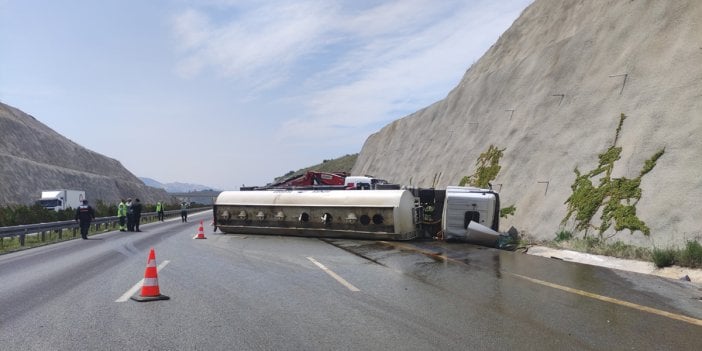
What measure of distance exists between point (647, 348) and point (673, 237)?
25.0 feet

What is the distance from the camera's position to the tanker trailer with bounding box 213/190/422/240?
53.3 ft

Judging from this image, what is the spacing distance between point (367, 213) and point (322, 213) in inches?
73.3

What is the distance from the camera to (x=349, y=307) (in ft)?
21.9

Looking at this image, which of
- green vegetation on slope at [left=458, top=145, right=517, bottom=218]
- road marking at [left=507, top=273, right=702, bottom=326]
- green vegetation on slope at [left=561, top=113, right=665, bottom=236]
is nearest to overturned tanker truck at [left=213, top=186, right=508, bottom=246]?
green vegetation on slope at [left=561, top=113, right=665, bottom=236]

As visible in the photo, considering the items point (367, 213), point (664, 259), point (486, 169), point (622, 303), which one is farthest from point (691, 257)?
point (486, 169)

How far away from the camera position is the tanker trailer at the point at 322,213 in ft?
53.3

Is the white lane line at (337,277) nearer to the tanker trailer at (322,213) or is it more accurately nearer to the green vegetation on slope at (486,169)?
the tanker trailer at (322,213)

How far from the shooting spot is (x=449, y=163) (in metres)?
30.9

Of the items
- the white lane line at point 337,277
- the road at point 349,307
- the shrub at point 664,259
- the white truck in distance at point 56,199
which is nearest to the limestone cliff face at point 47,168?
the white truck in distance at point 56,199

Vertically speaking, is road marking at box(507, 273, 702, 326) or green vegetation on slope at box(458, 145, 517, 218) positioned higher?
green vegetation on slope at box(458, 145, 517, 218)

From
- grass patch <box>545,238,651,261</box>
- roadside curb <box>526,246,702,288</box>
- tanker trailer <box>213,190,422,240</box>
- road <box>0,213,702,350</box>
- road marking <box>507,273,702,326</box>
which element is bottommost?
road <box>0,213,702,350</box>

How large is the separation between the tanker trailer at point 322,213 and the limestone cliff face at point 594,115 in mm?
4614

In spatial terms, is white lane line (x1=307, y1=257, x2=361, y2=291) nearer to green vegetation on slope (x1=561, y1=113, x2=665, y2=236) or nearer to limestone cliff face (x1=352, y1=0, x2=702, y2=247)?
limestone cliff face (x1=352, y1=0, x2=702, y2=247)

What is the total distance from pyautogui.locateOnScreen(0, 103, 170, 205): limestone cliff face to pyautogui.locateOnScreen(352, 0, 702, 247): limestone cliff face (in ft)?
186
